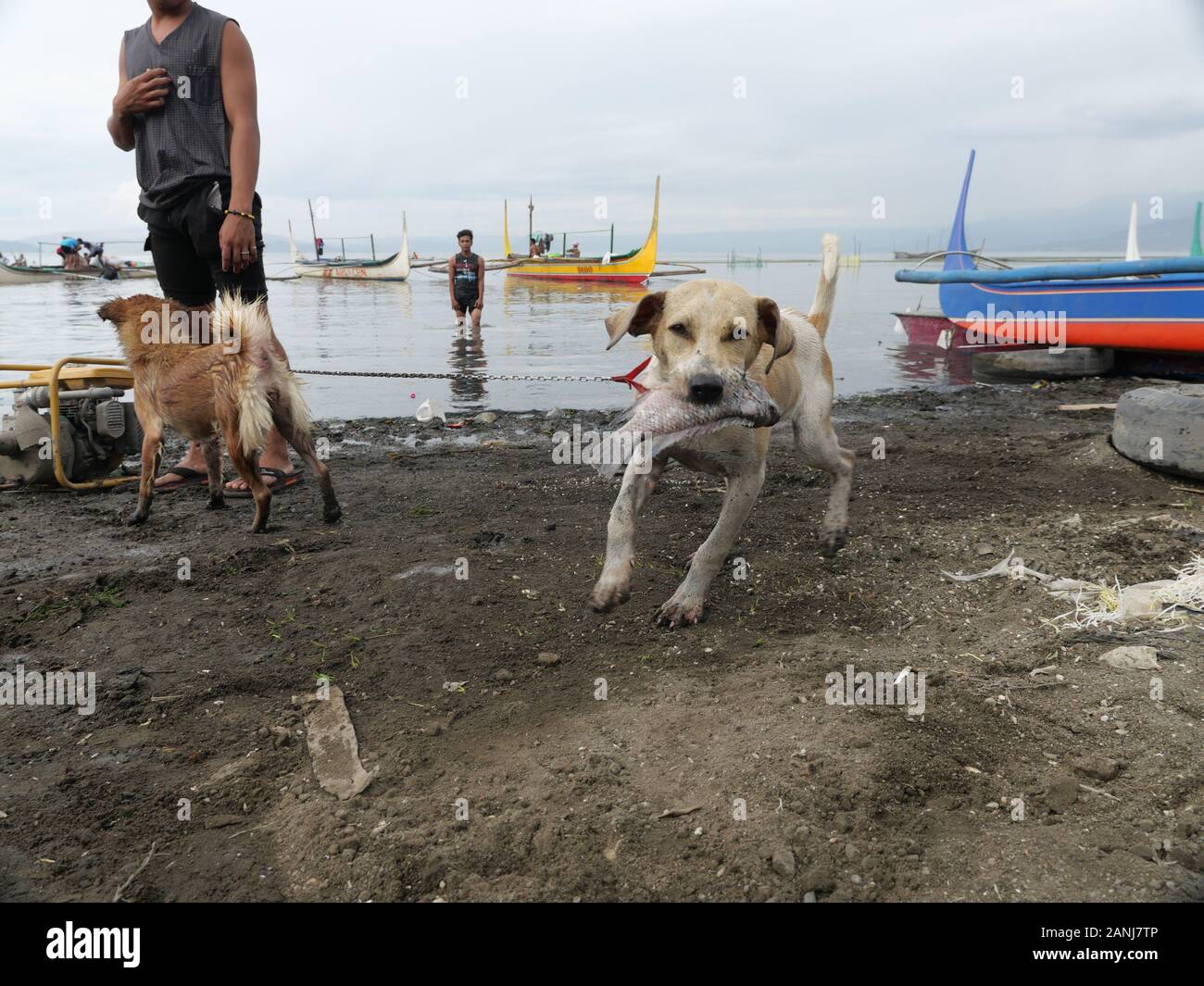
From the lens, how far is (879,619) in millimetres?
4027

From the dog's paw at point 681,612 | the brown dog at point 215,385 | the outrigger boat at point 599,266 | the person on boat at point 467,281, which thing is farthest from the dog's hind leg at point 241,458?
the outrigger boat at point 599,266

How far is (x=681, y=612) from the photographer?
399 centimetres

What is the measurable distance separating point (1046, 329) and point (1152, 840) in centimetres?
1203

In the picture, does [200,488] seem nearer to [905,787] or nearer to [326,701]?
[326,701]

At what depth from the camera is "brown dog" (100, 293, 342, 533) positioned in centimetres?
510

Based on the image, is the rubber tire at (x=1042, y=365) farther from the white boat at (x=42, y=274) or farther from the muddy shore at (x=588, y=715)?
the white boat at (x=42, y=274)

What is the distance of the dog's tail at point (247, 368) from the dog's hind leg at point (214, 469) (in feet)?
2.06

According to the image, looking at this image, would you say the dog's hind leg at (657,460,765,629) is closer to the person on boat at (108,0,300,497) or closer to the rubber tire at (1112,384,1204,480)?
the person on boat at (108,0,300,497)

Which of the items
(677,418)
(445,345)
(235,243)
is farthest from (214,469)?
(445,345)

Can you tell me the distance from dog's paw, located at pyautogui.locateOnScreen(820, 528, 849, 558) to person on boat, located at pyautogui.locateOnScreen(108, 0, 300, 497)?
3491mm

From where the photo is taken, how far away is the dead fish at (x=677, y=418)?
131 inches

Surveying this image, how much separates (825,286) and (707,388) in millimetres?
2437

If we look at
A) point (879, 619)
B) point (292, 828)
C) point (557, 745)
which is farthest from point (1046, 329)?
point (292, 828)

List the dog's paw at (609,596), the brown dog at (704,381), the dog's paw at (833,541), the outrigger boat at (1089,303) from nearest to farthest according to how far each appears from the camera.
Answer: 1. the brown dog at (704,381)
2. the dog's paw at (609,596)
3. the dog's paw at (833,541)
4. the outrigger boat at (1089,303)
